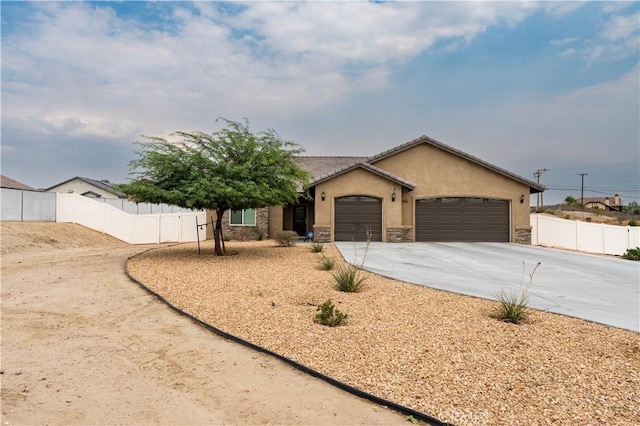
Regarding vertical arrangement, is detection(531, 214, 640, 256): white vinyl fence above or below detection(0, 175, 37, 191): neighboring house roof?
below

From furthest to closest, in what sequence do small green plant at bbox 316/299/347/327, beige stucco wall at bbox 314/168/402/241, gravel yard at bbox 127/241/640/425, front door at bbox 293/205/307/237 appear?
front door at bbox 293/205/307/237
beige stucco wall at bbox 314/168/402/241
small green plant at bbox 316/299/347/327
gravel yard at bbox 127/241/640/425

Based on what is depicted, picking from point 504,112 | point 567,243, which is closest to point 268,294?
point 504,112

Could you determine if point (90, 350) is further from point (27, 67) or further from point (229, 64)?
point (27, 67)

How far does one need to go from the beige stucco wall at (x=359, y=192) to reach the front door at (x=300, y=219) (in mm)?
3782

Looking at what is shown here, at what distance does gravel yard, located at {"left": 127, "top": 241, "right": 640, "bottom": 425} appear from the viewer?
3.88 metres

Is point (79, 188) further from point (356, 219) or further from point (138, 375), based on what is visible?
point (138, 375)

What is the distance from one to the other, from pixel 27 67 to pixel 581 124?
1045 inches

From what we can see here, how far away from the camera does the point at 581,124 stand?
20281 millimetres

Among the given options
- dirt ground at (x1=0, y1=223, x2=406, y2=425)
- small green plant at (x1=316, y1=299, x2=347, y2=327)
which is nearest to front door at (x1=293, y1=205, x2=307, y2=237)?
dirt ground at (x1=0, y1=223, x2=406, y2=425)

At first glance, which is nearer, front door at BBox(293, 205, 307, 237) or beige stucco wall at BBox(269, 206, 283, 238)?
beige stucco wall at BBox(269, 206, 283, 238)

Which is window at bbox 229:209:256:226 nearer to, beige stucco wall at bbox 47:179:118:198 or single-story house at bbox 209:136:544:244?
single-story house at bbox 209:136:544:244

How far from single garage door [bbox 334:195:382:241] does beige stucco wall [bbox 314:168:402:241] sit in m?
0.28

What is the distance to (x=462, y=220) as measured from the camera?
21219 mm

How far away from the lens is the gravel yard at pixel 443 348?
12.7ft
